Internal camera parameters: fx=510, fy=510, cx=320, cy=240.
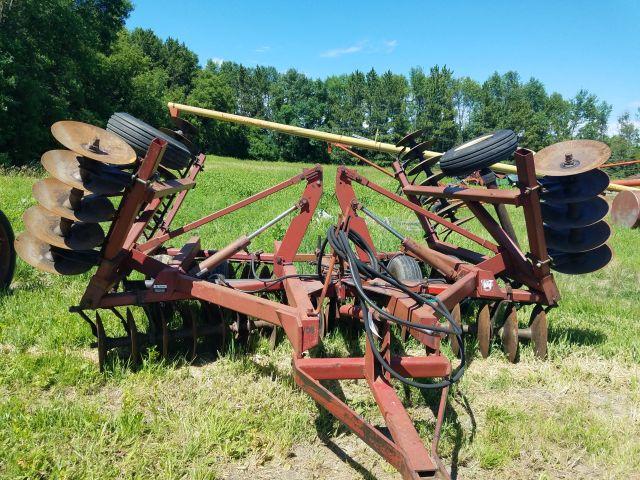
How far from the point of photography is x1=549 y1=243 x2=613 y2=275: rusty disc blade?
446cm

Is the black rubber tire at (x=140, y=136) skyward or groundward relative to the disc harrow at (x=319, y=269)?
skyward

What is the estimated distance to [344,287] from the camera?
415 cm

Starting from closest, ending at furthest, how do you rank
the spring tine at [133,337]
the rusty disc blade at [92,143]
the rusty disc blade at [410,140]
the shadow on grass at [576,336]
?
1. the rusty disc blade at [92,143]
2. the spring tine at [133,337]
3. the shadow on grass at [576,336]
4. the rusty disc blade at [410,140]

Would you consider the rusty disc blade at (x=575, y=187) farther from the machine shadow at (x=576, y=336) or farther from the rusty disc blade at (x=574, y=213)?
the machine shadow at (x=576, y=336)

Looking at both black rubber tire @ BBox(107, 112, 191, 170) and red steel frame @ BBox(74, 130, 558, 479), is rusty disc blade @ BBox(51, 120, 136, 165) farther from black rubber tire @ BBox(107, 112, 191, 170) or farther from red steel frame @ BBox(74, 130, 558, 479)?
black rubber tire @ BBox(107, 112, 191, 170)

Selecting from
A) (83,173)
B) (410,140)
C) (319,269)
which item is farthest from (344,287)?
(410,140)

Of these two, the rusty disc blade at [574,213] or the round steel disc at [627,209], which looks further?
the round steel disc at [627,209]

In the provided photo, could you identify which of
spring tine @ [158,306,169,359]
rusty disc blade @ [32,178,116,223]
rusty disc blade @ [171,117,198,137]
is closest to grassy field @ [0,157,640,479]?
spring tine @ [158,306,169,359]

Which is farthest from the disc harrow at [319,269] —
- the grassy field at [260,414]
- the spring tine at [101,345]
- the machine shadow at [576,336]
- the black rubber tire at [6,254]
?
the black rubber tire at [6,254]

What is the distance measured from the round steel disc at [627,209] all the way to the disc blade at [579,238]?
0.34m

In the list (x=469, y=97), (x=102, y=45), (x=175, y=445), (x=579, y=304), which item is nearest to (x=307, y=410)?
(x=175, y=445)

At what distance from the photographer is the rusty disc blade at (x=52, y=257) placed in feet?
11.9

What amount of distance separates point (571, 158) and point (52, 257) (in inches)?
161

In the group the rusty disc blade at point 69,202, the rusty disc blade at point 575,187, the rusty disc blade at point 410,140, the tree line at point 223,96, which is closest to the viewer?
the rusty disc blade at point 69,202
